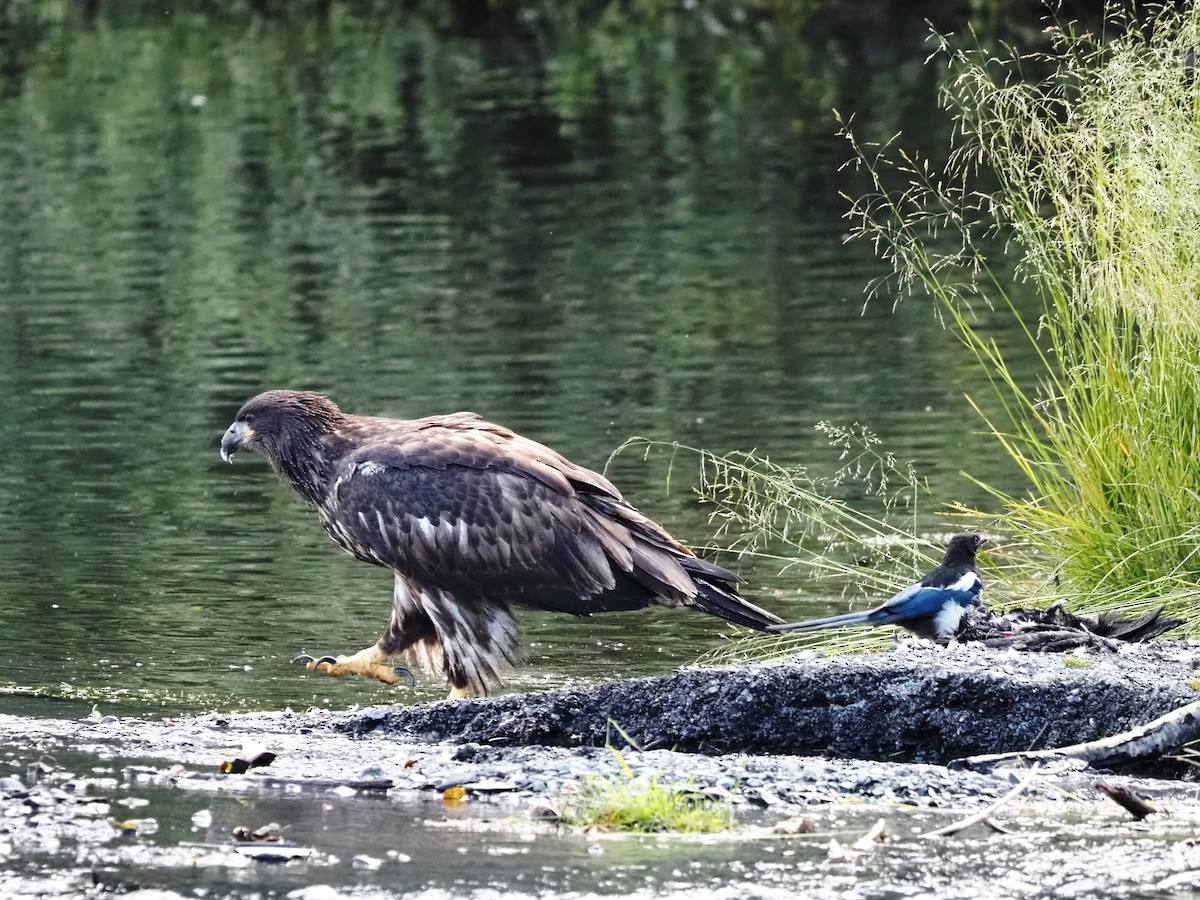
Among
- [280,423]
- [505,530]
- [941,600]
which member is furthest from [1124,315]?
[280,423]

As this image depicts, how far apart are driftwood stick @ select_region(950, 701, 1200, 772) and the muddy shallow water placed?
0.45ft

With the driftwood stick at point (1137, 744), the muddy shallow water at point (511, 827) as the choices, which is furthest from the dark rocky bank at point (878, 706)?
the driftwood stick at point (1137, 744)

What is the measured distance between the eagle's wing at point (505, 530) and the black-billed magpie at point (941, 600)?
0.70 m

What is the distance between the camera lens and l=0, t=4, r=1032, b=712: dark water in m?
10.9

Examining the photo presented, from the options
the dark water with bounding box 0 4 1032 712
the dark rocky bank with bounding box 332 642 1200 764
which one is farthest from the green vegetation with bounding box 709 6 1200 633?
the dark water with bounding box 0 4 1032 712

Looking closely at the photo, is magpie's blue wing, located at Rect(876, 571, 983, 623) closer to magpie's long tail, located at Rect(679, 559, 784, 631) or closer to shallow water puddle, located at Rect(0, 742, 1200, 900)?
magpie's long tail, located at Rect(679, 559, 784, 631)

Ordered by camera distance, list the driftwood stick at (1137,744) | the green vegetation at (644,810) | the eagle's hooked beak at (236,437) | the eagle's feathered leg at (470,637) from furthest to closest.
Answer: the eagle's hooked beak at (236,437) < the eagle's feathered leg at (470,637) < the driftwood stick at (1137,744) < the green vegetation at (644,810)

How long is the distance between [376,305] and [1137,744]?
541 inches

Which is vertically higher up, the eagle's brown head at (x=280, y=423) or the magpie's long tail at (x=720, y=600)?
the eagle's brown head at (x=280, y=423)

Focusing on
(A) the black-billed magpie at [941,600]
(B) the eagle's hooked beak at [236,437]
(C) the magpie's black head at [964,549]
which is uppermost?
(B) the eagle's hooked beak at [236,437]

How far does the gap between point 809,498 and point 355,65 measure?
30477 millimetres

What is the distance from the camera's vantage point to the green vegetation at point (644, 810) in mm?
6160

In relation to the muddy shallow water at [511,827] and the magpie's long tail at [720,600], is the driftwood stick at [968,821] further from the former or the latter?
the magpie's long tail at [720,600]

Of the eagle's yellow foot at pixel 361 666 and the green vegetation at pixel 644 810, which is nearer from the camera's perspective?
the green vegetation at pixel 644 810
